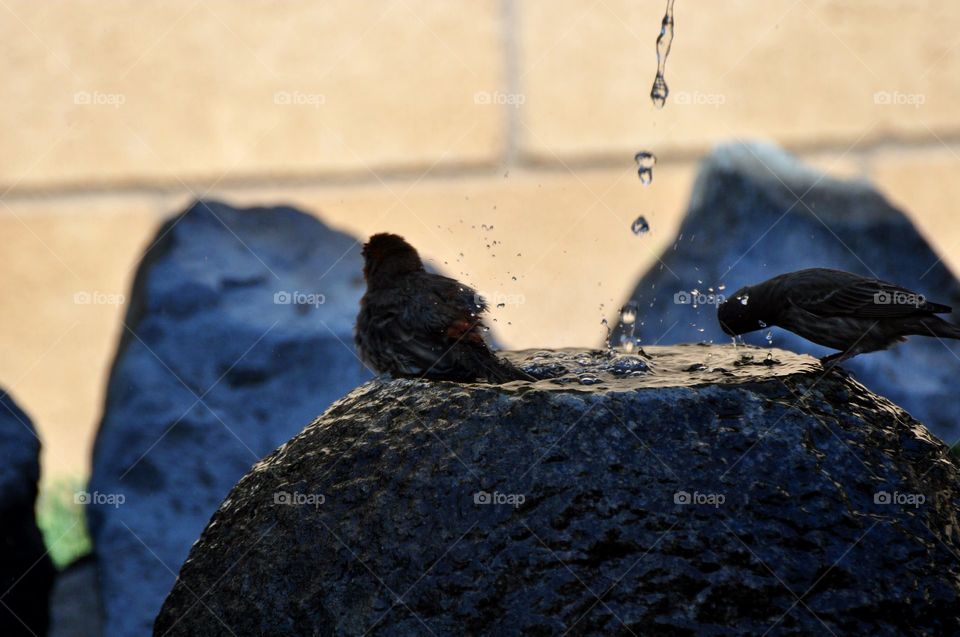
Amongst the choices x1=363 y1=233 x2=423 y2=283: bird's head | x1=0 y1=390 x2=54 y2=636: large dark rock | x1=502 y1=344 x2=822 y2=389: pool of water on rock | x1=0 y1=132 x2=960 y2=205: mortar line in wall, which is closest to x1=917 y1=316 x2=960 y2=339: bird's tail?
A: x1=502 y1=344 x2=822 y2=389: pool of water on rock

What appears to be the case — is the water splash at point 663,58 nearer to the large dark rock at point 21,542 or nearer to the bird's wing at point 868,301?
the bird's wing at point 868,301

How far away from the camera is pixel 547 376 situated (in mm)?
3398

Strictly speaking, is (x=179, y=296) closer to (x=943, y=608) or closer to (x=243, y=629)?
(x=243, y=629)

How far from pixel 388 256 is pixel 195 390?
2.16 metres

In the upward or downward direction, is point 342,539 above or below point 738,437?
below

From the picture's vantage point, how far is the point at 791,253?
6062 millimetres

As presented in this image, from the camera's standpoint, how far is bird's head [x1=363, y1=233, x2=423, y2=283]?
4.00m

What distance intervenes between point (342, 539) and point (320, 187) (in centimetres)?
404

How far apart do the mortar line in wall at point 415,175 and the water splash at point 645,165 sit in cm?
5

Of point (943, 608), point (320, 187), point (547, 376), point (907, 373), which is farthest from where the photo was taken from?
point (320, 187)

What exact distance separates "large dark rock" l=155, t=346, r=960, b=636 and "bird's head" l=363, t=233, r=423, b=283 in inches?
40.1

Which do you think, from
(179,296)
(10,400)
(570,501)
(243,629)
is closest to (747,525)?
(570,501)

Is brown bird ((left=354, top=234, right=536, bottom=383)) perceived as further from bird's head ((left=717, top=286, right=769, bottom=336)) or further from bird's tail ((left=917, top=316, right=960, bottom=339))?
bird's tail ((left=917, top=316, right=960, bottom=339))

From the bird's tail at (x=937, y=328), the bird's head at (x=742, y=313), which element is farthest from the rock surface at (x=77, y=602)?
the bird's tail at (x=937, y=328)
